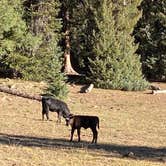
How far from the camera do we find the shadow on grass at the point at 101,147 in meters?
16.4

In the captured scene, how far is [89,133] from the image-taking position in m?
21.4

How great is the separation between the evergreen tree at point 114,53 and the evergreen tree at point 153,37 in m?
4.83

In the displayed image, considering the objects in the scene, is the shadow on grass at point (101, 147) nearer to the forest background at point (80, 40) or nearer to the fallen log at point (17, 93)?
the fallen log at point (17, 93)

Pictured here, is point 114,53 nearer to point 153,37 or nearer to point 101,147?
point 153,37

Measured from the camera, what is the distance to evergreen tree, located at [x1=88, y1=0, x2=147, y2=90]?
1599 inches

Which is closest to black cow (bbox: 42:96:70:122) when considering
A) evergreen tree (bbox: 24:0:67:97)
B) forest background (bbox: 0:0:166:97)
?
forest background (bbox: 0:0:166:97)

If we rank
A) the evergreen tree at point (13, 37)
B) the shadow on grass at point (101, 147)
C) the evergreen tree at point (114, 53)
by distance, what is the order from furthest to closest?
1. the evergreen tree at point (114, 53)
2. the evergreen tree at point (13, 37)
3. the shadow on grass at point (101, 147)

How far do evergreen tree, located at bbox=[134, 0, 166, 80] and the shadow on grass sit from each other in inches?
1115

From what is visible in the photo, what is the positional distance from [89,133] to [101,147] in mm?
3640

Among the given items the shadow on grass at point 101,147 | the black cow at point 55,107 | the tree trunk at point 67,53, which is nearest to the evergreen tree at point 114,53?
the tree trunk at point 67,53

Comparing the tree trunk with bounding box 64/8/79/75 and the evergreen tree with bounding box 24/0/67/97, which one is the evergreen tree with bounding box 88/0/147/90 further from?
the tree trunk with bounding box 64/8/79/75

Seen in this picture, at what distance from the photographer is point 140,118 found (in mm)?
27969

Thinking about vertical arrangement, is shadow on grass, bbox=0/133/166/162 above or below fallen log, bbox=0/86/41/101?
above

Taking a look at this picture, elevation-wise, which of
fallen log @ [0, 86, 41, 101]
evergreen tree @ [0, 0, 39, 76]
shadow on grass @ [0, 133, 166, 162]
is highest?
evergreen tree @ [0, 0, 39, 76]
